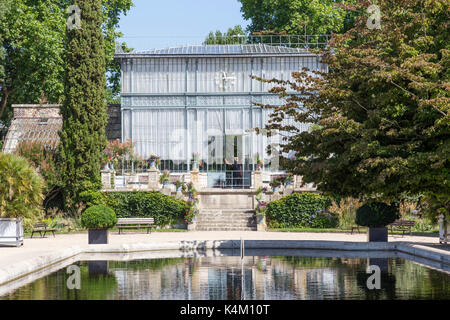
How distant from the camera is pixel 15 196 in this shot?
18.7m

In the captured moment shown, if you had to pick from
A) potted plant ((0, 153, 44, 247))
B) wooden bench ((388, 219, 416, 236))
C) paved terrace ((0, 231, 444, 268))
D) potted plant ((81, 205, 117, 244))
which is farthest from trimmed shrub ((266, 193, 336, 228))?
potted plant ((0, 153, 44, 247))

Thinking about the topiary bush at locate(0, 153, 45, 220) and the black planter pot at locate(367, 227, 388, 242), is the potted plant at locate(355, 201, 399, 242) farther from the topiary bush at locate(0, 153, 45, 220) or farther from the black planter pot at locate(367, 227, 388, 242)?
the topiary bush at locate(0, 153, 45, 220)

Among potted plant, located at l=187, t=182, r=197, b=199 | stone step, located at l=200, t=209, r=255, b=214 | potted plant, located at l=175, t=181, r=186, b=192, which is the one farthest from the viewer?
potted plant, located at l=175, t=181, r=186, b=192

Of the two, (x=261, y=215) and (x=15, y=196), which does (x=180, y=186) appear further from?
(x=15, y=196)

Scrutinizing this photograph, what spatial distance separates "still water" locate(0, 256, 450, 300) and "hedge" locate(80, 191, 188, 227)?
1040 centimetres

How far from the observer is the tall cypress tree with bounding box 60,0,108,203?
87.3 ft

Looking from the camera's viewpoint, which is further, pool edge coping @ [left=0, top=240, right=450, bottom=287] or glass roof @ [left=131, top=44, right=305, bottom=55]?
glass roof @ [left=131, top=44, right=305, bottom=55]

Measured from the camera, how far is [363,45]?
15.8m

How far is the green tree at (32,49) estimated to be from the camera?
34.2 m

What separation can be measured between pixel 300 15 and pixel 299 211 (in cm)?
1940
